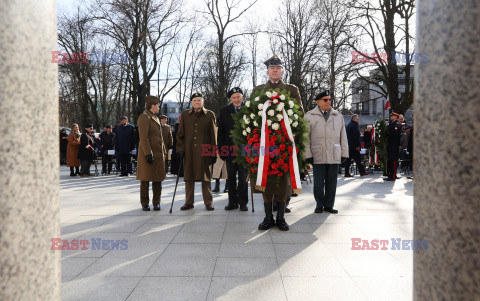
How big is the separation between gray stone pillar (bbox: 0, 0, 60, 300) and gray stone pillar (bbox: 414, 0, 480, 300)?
1.04 m

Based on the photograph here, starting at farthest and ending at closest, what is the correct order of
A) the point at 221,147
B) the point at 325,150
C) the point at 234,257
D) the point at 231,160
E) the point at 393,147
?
the point at 393,147, the point at 231,160, the point at 221,147, the point at 325,150, the point at 234,257

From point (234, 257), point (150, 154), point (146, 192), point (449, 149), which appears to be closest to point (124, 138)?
point (146, 192)

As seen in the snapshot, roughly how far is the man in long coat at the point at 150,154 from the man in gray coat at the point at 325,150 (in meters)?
2.79

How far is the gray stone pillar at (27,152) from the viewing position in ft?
2.99

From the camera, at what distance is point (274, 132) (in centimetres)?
543

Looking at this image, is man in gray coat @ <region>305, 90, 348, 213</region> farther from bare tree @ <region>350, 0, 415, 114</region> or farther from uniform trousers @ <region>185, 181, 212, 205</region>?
bare tree @ <region>350, 0, 415, 114</region>

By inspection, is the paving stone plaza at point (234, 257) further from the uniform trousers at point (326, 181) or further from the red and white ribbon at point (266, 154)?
the red and white ribbon at point (266, 154)

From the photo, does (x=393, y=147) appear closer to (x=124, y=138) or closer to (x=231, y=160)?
(x=231, y=160)

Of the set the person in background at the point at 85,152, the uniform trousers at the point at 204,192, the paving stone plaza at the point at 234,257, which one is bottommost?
the paving stone plaza at the point at 234,257

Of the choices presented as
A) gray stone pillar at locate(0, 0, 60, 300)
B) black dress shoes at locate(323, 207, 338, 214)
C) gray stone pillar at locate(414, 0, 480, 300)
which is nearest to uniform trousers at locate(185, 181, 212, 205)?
black dress shoes at locate(323, 207, 338, 214)

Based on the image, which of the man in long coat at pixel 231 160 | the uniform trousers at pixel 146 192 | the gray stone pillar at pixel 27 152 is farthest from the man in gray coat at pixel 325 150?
the gray stone pillar at pixel 27 152

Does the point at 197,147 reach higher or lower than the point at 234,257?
higher

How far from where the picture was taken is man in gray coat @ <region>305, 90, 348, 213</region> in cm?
675

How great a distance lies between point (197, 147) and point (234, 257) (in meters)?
3.38
